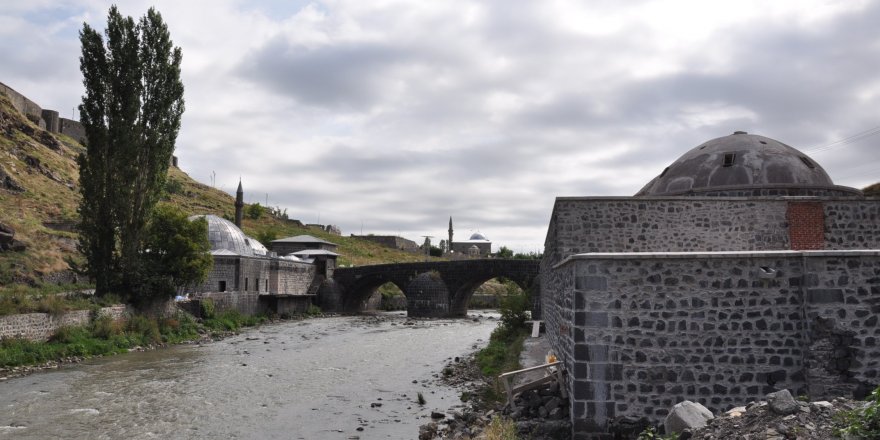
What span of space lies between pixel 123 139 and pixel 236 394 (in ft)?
46.4

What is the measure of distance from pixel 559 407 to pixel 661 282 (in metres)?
2.60

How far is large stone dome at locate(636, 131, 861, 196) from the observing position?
51.1 ft

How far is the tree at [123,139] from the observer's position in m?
25.2

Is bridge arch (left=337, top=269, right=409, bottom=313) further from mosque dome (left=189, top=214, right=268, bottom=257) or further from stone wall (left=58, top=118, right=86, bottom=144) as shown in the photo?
stone wall (left=58, top=118, right=86, bottom=144)

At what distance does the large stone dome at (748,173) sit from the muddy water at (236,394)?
8.18 metres

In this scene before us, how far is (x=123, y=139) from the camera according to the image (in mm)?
25438

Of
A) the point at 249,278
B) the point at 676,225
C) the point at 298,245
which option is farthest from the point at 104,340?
the point at 298,245

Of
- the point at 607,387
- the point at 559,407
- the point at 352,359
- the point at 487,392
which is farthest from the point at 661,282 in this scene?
the point at 352,359

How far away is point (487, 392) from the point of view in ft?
49.5

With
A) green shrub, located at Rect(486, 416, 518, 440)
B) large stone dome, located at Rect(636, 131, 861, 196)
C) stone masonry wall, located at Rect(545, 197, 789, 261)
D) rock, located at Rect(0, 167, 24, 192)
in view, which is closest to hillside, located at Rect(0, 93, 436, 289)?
rock, located at Rect(0, 167, 24, 192)

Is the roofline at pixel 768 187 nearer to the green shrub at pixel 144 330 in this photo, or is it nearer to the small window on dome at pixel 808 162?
the small window on dome at pixel 808 162

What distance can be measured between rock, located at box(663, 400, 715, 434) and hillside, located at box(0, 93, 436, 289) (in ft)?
87.6

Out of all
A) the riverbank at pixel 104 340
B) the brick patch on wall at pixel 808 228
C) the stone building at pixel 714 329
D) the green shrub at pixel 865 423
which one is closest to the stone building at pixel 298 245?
the riverbank at pixel 104 340

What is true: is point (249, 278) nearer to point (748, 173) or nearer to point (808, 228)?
point (748, 173)
